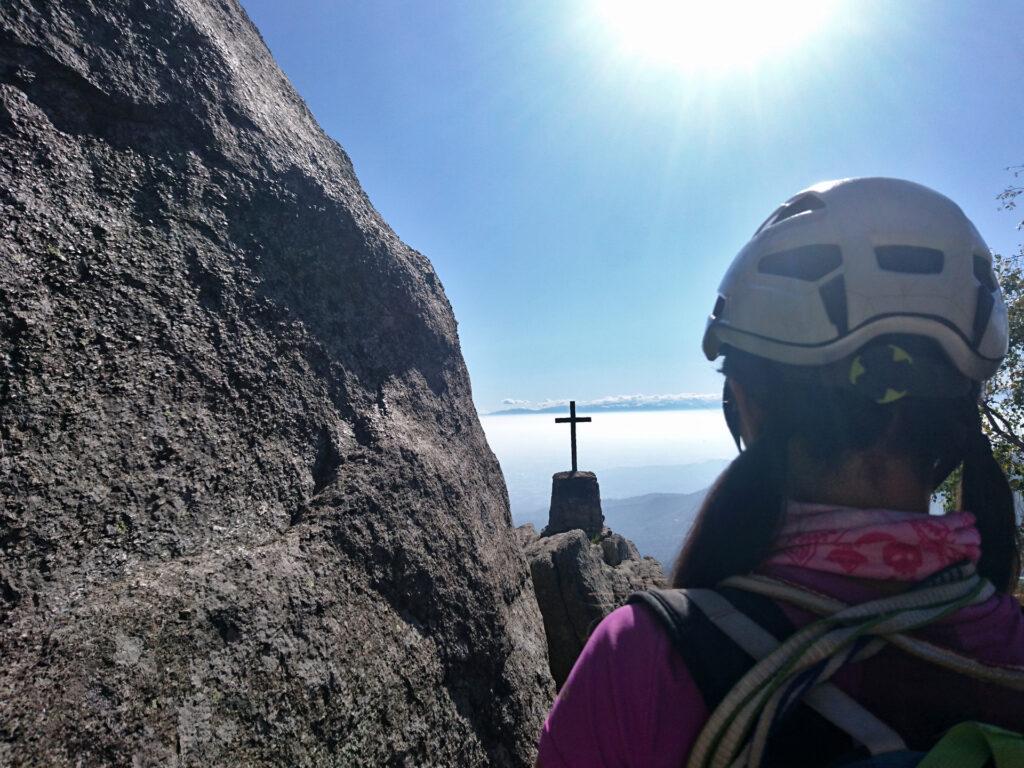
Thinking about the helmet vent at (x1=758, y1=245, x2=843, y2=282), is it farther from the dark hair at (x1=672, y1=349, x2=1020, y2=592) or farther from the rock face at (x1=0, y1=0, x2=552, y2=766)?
the rock face at (x1=0, y1=0, x2=552, y2=766)

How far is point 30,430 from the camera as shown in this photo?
2107 mm

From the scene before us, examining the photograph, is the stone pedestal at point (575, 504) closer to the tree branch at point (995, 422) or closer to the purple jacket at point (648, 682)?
the tree branch at point (995, 422)

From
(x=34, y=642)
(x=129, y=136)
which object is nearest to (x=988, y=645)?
(x=34, y=642)

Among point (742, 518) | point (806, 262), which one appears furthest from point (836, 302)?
point (742, 518)

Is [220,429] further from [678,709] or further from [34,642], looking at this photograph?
[678,709]

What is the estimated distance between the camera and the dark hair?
71.1 inches

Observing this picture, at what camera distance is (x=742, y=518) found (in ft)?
6.09

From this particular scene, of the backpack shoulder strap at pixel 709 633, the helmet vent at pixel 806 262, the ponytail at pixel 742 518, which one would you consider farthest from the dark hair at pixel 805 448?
the helmet vent at pixel 806 262

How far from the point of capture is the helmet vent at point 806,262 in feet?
7.25

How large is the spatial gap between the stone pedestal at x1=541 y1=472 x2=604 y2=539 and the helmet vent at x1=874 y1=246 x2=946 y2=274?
18.2 meters

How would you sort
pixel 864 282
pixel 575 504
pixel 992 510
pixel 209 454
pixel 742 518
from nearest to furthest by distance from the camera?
pixel 742 518
pixel 864 282
pixel 992 510
pixel 209 454
pixel 575 504

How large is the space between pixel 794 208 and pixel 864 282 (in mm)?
569

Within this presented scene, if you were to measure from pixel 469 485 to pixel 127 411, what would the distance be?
2314mm

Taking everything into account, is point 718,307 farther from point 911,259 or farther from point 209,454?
point 209,454
